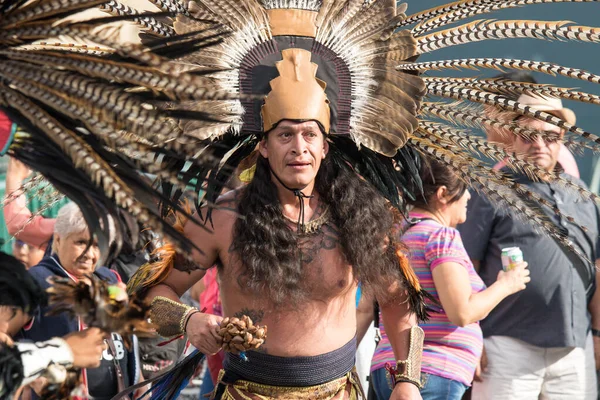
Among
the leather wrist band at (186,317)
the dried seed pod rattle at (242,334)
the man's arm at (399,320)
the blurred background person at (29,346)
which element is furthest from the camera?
the man's arm at (399,320)

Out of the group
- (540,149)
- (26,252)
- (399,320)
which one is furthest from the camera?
(26,252)

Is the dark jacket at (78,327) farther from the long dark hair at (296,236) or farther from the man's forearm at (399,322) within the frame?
the man's forearm at (399,322)

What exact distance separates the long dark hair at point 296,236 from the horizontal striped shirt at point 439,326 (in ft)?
1.96

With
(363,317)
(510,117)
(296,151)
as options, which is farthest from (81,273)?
(510,117)

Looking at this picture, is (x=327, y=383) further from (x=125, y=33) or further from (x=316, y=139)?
(x=125, y=33)

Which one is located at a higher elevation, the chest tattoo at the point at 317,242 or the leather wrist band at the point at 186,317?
the chest tattoo at the point at 317,242

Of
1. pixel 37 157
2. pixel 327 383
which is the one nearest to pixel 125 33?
pixel 327 383

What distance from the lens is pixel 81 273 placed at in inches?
182

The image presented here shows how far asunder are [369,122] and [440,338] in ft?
4.23

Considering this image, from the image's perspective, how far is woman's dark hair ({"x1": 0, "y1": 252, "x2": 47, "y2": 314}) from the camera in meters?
2.88

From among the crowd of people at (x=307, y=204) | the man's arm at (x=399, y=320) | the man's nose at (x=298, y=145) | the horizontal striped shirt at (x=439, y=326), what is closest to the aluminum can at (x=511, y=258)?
the horizontal striped shirt at (x=439, y=326)

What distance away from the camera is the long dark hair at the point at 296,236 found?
12.6 feet

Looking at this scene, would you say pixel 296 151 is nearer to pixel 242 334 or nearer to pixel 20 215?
pixel 242 334

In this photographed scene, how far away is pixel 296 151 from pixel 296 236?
35 cm
